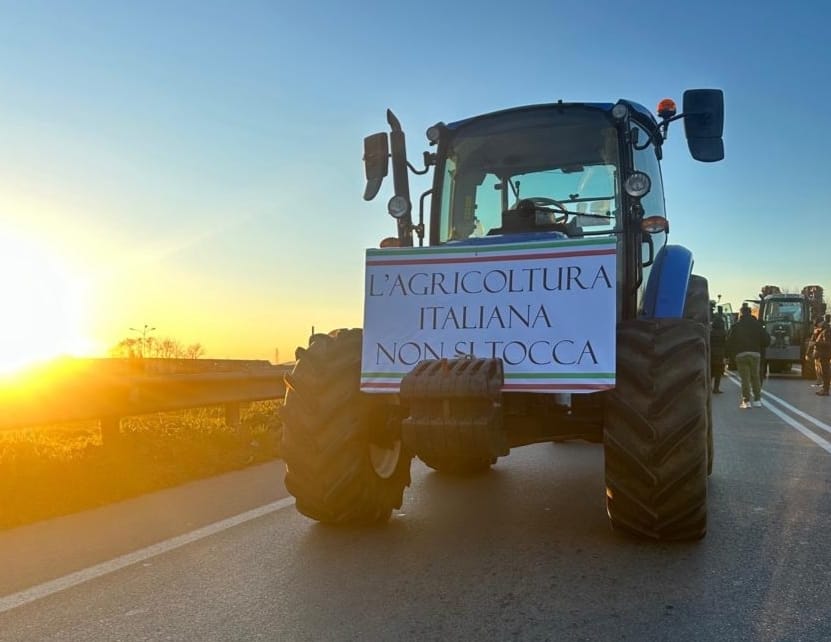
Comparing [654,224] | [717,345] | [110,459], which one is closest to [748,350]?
[717,345]

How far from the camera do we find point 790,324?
1101 inches

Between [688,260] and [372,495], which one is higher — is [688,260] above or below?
above

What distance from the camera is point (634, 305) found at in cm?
502

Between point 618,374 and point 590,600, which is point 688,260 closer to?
point 618,374

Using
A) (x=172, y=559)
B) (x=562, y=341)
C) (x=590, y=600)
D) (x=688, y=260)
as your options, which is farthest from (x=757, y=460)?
(x=172, y=559)

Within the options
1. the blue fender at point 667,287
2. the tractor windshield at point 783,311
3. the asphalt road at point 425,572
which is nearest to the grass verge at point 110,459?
the asphalt road at point 425,572

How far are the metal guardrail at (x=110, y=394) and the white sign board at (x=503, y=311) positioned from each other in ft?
10.1

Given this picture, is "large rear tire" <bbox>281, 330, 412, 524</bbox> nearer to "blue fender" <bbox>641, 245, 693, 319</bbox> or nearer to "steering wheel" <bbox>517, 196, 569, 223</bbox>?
"steering wheel" <bbox>517, 196, 569, 223</bbox>

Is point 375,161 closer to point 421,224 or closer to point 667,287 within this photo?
point 421,224

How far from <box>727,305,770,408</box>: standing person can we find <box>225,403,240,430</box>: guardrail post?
9729 mm

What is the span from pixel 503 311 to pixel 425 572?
5.00 feet

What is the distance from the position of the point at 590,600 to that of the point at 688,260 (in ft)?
9.51

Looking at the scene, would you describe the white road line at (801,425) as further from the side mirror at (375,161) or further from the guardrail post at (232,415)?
the guardrail post at (232,415)

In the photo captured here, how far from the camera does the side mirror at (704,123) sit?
4.95 metres
